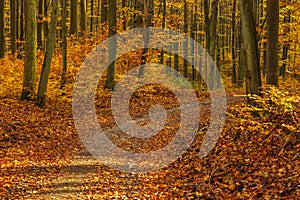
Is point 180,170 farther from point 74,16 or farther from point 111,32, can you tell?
point 74,16

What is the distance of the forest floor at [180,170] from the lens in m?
6.76

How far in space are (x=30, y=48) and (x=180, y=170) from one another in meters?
9.85

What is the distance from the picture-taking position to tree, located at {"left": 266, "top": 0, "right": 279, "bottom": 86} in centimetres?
1051

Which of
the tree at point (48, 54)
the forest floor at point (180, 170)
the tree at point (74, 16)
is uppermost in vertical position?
the tree at point (74, 16)

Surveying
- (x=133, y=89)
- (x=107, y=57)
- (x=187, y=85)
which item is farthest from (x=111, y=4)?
(x=187, y=85)

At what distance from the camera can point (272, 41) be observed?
1051 cm

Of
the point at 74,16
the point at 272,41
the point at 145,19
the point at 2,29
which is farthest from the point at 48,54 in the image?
the point at 2,29

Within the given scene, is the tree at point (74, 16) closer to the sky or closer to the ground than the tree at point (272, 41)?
closer to the sky

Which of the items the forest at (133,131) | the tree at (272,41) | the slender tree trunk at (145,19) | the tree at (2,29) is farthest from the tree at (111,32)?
the tree at (272,41)

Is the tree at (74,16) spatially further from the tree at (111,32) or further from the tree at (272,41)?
the tree at (272,41)

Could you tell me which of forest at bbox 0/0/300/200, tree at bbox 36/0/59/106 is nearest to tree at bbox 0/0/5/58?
forest at bbox 0/0/300/200

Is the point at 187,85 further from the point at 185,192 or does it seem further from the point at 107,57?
the point at 185,192

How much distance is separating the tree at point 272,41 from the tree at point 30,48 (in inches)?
399

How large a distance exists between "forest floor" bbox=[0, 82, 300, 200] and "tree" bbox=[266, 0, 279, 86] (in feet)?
4.67
